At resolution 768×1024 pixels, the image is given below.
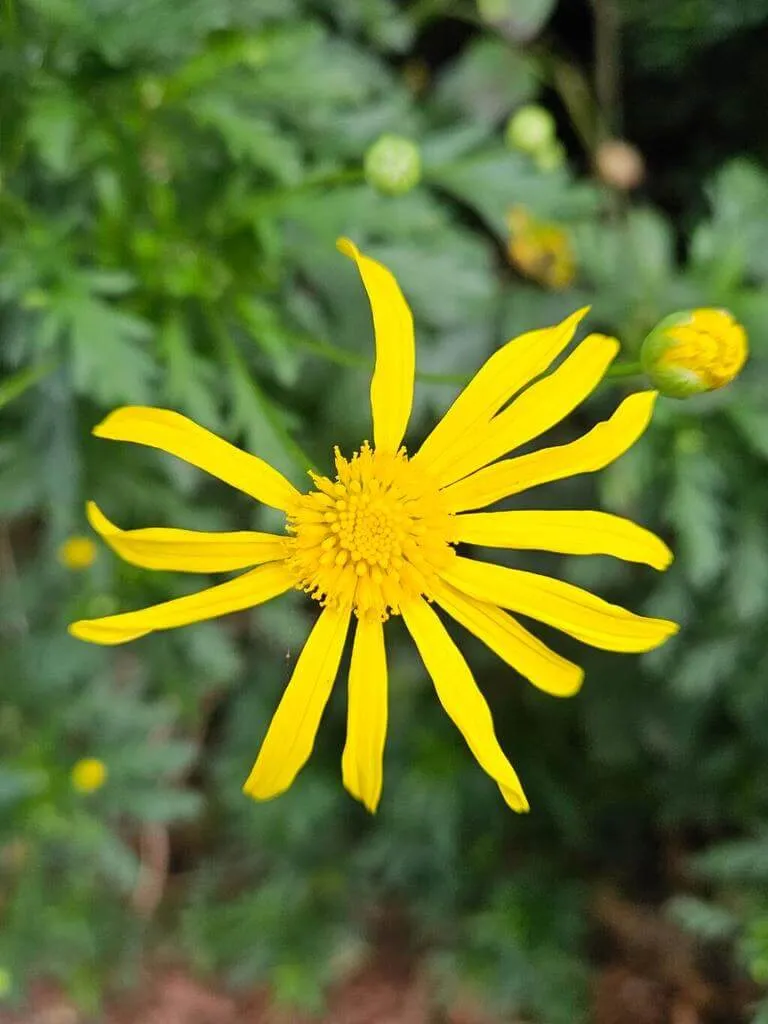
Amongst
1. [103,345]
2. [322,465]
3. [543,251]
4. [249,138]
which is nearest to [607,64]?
[543,251]

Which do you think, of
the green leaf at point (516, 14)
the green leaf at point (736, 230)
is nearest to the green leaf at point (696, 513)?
the green leaf at point (736, 230)

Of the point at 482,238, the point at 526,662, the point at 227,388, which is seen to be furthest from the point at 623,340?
the point at 526,662

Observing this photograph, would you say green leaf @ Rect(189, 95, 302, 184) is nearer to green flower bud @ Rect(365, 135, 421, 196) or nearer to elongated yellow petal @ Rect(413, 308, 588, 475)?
green flower bud @ Rect(365, 135, 421, 196)

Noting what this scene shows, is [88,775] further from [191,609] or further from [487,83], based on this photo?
[487,83]

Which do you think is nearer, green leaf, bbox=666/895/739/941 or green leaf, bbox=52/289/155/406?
green leaf, bbox=52/289/155/406

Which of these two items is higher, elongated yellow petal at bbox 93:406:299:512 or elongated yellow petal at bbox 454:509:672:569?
elongated yellow petal at bbox 93:406:299:512

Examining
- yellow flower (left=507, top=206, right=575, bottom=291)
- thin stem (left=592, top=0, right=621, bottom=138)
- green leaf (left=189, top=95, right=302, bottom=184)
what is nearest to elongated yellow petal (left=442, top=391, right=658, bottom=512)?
green leaf (left=189, top=95, right=302, bottom=184)
